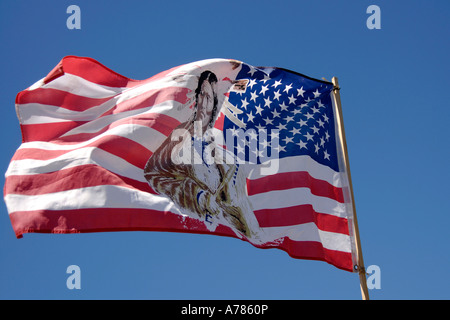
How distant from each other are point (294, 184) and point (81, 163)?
3.72m

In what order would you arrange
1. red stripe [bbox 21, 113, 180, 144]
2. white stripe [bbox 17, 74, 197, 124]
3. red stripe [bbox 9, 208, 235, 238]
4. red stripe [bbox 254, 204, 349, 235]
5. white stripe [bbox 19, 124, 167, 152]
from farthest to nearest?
1. white stripe [bbox 17, 74, 197, 124]
2. red stripe [bbox 21, 113, 180, 144]
3. white stripe [bbox 19, 124, 167, 152]
4. red stripe [bbox 254, 204, 349, 235]
5. red stripe [bbox 9, 208, 235, 238]

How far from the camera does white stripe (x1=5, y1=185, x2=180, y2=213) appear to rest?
11.8 metres

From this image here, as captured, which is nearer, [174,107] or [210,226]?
[210,226]

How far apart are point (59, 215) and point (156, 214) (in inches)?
62.3

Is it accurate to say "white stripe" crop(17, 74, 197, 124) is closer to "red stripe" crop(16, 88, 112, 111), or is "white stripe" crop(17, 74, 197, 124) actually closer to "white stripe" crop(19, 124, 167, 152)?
"red stripe" crop(16, 88, 112, 111)

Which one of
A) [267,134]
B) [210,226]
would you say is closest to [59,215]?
[210,226]

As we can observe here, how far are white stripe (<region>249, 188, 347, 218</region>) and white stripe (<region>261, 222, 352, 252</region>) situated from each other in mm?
401

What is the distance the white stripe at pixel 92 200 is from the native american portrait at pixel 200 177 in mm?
265

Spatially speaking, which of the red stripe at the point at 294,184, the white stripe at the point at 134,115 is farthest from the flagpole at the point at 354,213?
the white stripe at the point at 134,115

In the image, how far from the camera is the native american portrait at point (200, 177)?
12164 mm

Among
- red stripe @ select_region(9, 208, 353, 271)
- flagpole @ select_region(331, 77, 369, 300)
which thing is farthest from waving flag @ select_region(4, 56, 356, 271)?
flagpole @ select_region(331, 77, 369, 300)

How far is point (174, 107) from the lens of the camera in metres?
13.1

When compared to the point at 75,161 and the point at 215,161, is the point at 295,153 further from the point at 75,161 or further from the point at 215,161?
the point at 75,161

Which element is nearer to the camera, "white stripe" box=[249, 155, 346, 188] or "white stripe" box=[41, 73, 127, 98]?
"white stripe" box=[249, 155, 346, 188]
